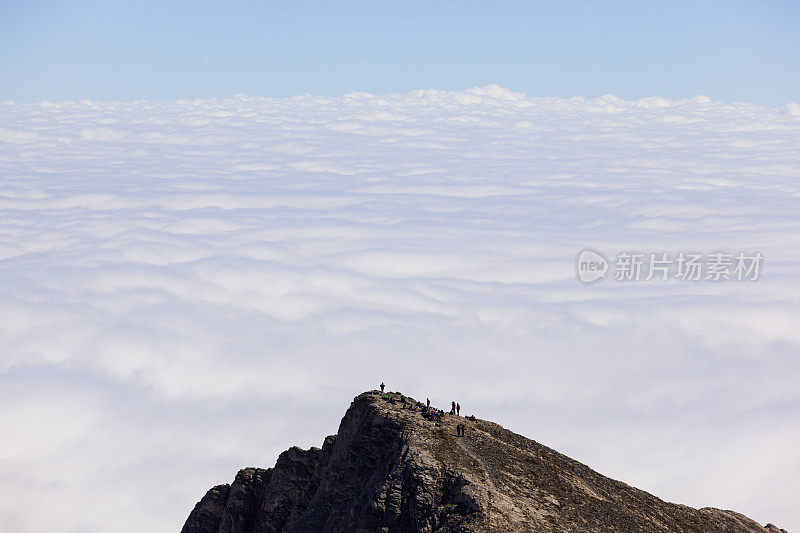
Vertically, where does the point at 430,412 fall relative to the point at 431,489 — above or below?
above

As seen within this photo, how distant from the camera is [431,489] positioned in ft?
126

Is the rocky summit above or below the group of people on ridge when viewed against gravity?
below

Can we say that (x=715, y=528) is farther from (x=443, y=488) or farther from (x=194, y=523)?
(x=194, y=523)

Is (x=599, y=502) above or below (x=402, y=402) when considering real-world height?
below

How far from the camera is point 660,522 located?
4547 cm

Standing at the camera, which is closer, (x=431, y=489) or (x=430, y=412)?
(x=431, y=489)

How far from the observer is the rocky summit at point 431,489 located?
123 ft

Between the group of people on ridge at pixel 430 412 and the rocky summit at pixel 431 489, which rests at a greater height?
the group of people on ridge at pixel 430 412

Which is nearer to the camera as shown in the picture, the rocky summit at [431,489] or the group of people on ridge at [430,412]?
the rocky summit at [431,489]

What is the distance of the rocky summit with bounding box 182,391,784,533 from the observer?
37.5 metres

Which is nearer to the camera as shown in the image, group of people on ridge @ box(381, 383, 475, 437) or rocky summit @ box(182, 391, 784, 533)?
rocky summit @ box(182, 391, 784, 533)

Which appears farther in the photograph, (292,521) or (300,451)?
(300,451)

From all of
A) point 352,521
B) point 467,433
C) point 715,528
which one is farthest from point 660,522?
point 352,521

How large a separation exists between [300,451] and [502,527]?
85.9 feet
